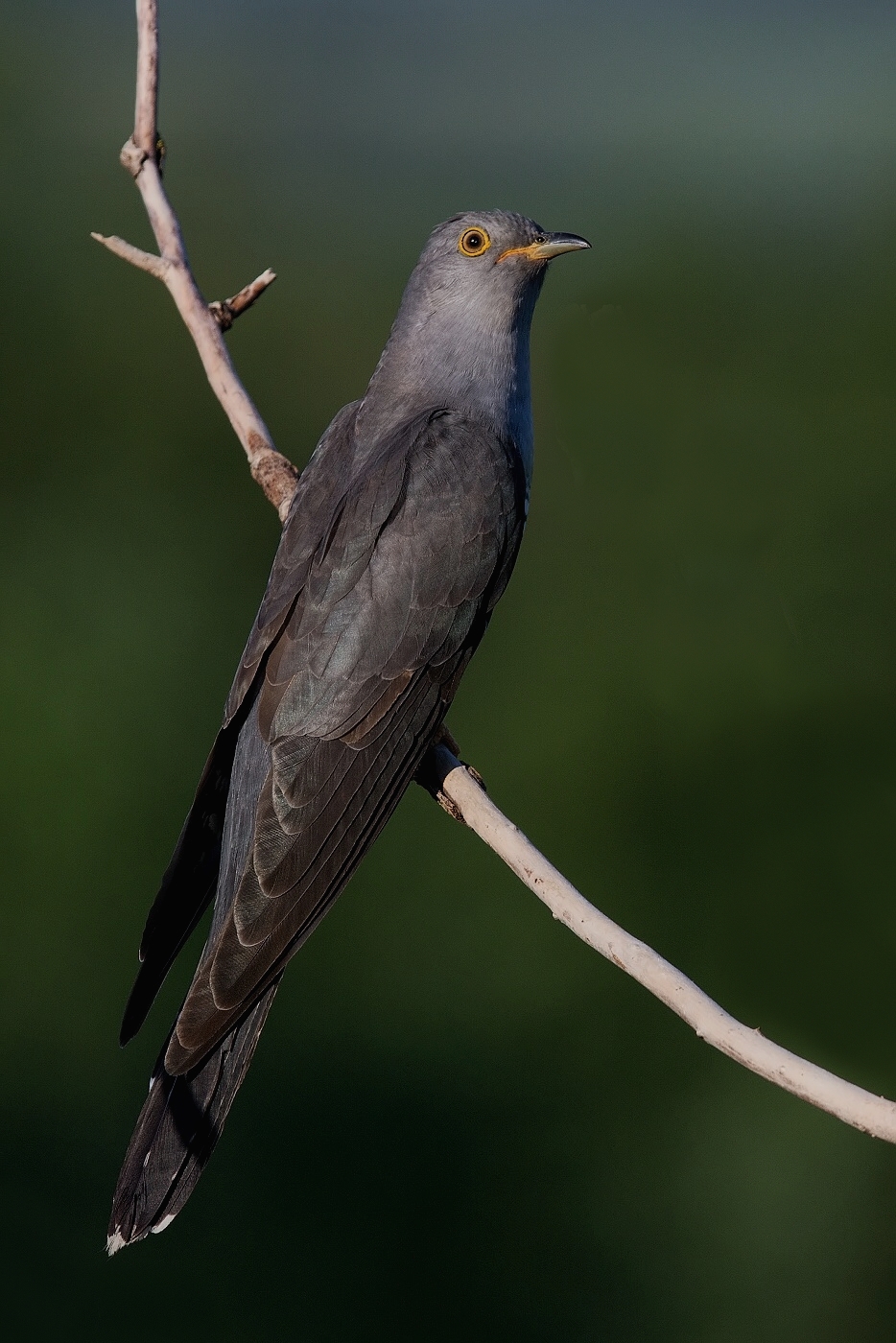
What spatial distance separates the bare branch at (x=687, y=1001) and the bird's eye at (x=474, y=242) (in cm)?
174

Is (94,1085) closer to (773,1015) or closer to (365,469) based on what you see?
(773,1015)

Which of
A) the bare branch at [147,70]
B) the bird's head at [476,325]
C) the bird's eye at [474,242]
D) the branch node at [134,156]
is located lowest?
the bird's head at [476,325]

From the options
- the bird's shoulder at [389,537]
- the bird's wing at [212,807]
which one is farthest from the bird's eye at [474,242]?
the bird's wing at [212,807]

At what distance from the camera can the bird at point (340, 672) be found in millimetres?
3150

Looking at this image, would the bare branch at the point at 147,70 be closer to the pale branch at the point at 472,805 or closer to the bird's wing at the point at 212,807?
the pale branch at the point at 472,805

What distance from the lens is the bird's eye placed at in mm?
4012

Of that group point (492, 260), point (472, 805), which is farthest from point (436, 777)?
point (492, 260)

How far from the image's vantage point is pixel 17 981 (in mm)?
7410

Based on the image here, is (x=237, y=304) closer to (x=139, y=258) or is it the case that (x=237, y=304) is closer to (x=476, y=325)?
(x=139, y=258)

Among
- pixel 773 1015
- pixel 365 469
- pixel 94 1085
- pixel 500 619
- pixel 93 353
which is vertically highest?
pixel 365 469

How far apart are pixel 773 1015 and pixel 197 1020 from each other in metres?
5.03

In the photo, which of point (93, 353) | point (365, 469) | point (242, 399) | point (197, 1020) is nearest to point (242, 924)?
point (197, 1020)

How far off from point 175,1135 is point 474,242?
2.54 m

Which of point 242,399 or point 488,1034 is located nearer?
point 242,399
